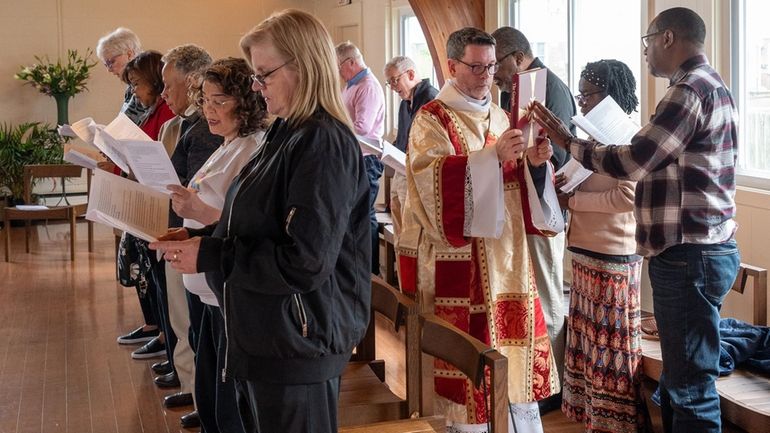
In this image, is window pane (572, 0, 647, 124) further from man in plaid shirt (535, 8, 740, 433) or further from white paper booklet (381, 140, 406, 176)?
man in plaid shirt (535, 8, 740, 433)

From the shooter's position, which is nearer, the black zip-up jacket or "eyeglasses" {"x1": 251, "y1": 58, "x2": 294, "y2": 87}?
the black zip-up jacket

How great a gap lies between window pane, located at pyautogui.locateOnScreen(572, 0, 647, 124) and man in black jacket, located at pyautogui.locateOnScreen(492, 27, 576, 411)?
2.76ft

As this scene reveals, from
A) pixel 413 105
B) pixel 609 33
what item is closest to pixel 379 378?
pixel 609 33

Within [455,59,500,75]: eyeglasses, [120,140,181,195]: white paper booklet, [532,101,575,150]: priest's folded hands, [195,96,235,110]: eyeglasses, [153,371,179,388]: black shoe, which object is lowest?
[153,371,179,388]: black shoe

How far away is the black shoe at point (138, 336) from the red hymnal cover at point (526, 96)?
3.15 meters

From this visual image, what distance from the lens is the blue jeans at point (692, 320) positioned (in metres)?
2.84

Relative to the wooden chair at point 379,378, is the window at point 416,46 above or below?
above

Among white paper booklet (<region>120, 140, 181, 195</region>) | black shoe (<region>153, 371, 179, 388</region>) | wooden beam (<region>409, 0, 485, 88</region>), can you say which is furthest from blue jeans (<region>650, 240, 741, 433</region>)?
wooden beam (<region>409, 0, 485, 88</region>)

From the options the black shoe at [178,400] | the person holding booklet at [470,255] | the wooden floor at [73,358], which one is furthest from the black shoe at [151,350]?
the person holding booklet at [470,255]

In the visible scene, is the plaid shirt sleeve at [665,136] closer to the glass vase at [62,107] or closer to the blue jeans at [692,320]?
the blue jeans at [692,320]

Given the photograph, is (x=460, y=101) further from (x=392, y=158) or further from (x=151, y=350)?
(x=151, y=350)

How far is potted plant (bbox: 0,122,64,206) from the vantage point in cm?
970

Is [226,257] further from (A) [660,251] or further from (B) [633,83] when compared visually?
(B) [633,83]

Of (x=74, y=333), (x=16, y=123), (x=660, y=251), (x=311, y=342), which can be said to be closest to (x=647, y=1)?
(x=660, y=251)
